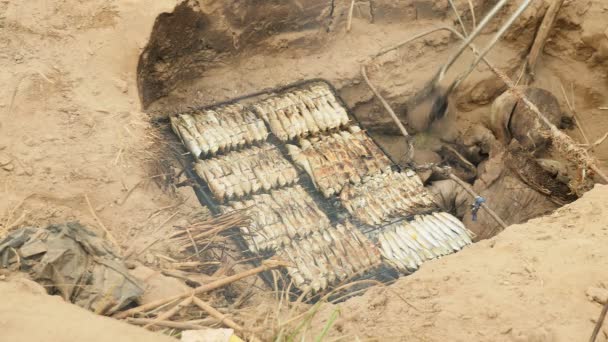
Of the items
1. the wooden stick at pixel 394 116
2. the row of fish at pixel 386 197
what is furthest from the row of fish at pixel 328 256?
the wooden stick at pixel 394 116

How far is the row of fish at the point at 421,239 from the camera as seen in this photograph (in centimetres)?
574

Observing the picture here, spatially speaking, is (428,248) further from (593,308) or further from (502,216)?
(593,308)

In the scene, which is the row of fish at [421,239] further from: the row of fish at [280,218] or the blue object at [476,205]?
the row of fish at [280,218]

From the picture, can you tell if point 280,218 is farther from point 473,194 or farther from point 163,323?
point 163,323

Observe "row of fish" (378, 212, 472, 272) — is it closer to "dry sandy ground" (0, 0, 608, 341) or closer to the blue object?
the blue object

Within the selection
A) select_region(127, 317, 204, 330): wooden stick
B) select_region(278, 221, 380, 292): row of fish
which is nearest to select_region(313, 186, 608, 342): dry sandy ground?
select_region(278, 221, 380, 292): row of fish

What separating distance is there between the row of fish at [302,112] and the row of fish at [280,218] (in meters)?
0.80

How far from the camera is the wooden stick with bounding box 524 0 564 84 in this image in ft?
24.9

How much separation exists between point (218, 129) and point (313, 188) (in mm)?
1132

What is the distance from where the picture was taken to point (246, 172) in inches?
242

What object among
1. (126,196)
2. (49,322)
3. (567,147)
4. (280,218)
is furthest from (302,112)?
(49,322)

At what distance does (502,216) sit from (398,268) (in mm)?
1440

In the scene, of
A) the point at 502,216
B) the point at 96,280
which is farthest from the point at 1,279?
the point at 502,216

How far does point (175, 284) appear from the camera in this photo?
4406 millimetres
